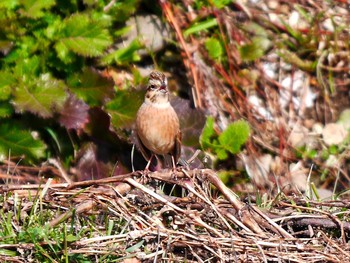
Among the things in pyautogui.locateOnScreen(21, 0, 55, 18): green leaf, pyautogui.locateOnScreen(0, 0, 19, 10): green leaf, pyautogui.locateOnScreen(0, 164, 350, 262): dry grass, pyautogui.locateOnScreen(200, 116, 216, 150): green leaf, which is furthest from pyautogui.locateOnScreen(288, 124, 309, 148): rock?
pyautogui.locateOnScreen(0, 164, 350, 262): dry grass

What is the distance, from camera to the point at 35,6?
5914 millimetres

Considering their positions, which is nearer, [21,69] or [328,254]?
[328,254]

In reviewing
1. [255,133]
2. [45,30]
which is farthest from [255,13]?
[45,30]

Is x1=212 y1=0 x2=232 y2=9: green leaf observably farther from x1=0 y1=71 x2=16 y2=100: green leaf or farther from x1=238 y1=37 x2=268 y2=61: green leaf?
x1=0 y1=71 x2=16 y2=100: green leaf

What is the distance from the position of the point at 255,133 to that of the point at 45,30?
6.63ft

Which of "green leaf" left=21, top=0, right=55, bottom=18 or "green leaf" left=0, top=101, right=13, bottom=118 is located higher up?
"green leaf" left=21, top=0, right=55, bottom=18

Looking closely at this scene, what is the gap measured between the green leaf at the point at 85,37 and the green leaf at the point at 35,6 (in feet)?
0.67

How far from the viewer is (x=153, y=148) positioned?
5.42m

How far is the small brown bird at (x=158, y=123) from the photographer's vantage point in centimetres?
536

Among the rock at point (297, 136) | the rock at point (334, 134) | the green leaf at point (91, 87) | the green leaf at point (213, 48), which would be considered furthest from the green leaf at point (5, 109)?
the rock at point (334, 134)

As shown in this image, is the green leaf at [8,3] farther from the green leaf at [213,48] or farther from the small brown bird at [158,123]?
the green leaf at [213,48]

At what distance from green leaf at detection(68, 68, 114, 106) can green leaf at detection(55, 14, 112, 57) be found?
0.20 metres

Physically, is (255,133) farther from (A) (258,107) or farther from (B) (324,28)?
(B) (324,28)

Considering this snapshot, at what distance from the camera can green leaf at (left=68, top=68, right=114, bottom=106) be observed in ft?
20.1
